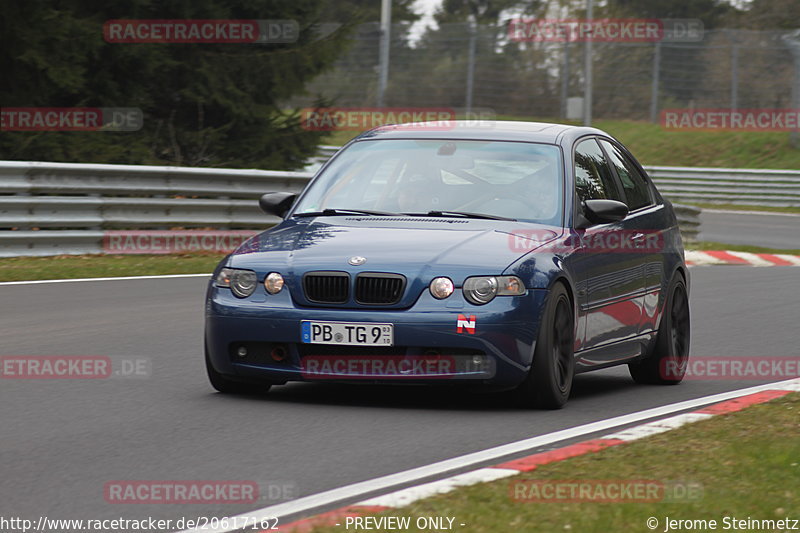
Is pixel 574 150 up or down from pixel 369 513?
up

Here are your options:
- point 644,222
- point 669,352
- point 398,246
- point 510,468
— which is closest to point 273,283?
point 398,246

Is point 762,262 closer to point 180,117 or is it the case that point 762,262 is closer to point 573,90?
point 180,117

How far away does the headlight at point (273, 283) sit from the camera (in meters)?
7.99

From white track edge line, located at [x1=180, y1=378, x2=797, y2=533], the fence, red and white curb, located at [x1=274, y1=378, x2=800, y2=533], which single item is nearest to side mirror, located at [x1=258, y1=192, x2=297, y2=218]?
white track edge line, located at [x1=180, y1=378, x2=797, y2=533]

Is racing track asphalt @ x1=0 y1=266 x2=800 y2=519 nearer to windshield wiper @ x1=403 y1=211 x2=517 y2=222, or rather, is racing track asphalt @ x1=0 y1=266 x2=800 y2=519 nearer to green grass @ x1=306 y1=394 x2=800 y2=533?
green grass @ x1=306 y1=394 x2=800 y2=533

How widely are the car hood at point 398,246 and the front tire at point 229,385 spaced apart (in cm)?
60

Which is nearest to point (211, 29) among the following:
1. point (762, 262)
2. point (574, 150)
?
point (762, 262)

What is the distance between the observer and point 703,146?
47406 mm

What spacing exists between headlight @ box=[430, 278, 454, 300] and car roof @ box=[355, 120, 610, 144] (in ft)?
5.46

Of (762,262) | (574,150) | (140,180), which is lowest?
(762,262)

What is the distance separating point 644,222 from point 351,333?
2.79 m

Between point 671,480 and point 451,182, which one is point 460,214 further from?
point 671,480

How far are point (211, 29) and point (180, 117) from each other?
1.50m

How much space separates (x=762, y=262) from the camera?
22500mm
